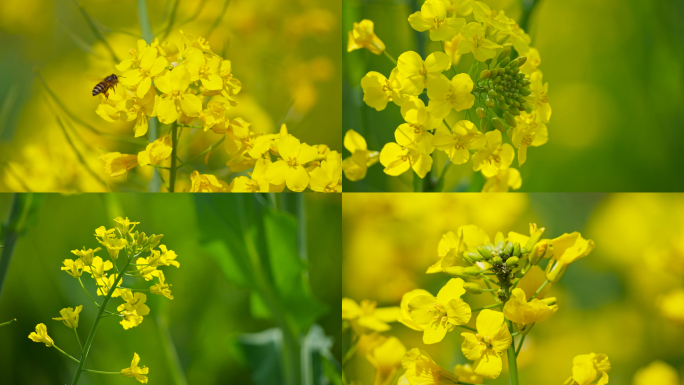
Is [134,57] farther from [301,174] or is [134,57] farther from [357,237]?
[357,237]

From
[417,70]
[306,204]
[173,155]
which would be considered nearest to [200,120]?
[173,155]

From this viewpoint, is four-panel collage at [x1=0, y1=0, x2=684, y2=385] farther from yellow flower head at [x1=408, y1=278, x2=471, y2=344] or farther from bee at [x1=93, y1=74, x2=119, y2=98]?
yellow flower head at [x1=408, y1=278, x2=471, y2=344]

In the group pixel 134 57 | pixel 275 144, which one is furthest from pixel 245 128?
pixel 134 57

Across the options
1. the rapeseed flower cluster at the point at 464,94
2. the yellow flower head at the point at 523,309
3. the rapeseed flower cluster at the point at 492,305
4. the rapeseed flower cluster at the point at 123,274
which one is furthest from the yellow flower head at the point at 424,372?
the rapeseed flower cluster at the point at 123,274

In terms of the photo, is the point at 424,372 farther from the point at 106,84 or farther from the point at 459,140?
the point at 106,84

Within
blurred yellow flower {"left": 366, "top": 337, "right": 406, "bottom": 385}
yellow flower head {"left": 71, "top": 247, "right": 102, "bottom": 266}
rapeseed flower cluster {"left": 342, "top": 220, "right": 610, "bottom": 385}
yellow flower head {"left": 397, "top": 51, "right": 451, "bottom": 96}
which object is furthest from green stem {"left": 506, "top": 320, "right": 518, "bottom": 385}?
yellow flower head {"left": 71, "top": 247, "right": 102, "bottom": 266}

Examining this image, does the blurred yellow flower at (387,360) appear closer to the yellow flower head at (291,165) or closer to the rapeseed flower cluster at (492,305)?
the rapeseed flower cluster at (492,305)
